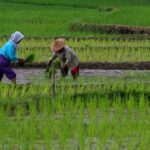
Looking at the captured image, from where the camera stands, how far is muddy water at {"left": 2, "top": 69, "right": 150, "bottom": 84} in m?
11.4

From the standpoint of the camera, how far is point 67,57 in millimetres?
10875

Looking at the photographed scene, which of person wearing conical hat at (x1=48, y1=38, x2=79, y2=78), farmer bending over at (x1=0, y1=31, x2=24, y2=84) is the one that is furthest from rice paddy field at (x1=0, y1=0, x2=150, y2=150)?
farmer bending over at (x1=0, y1=31, x2=24, y2=84)

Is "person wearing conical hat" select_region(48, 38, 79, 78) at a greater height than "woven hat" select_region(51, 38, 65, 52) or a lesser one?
lesser

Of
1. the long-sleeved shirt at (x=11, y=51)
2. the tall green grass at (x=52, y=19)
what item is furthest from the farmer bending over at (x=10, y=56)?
the tall green grass at (x=52, y=19)

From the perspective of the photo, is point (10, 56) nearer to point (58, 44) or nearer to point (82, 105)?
point (58, 44)

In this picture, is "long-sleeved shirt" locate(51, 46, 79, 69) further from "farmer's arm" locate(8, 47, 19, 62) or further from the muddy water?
"farmer's arm" locate(8, 47, 19, 62)

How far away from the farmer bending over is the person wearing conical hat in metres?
0.50

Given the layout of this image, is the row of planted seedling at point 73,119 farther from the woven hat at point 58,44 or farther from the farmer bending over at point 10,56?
the woven hat at point 58,44

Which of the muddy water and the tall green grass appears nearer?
the muddy water

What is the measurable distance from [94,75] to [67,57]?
116 centimetres

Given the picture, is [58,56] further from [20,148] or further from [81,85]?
[20,148]

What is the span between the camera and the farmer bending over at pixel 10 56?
10.7 metres

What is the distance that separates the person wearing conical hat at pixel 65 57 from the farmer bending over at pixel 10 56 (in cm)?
50

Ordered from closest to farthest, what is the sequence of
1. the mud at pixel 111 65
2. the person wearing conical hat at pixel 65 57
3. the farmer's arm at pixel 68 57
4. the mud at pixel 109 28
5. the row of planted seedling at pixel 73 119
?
the row of planted seedling at pixel 73 119
the person wearing conical hat at pixel 65 57
the farmer's arm at pixel 68 57
the mud at pixel 111 65
the mud at pixel 109 28
